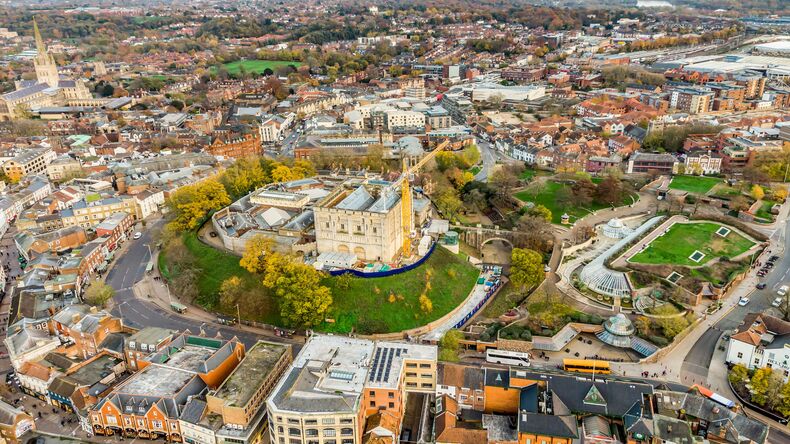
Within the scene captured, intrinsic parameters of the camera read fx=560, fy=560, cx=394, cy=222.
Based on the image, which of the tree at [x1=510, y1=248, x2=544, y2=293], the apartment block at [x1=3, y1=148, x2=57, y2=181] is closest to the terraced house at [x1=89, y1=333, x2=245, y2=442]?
the tree at [x1=510, y1=248, x2=544, y2=293]

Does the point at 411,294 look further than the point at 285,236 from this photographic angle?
No

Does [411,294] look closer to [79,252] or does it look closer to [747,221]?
[79,252]

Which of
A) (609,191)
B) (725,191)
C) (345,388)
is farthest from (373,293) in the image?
(725,191)

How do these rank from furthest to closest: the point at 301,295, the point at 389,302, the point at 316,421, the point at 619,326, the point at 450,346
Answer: the point at 389,302 < the point at 301,295 < the point at 619,326 < the point at 450,346 < the point at 316,421

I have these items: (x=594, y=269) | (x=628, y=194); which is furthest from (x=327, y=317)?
(x=628, y=194)

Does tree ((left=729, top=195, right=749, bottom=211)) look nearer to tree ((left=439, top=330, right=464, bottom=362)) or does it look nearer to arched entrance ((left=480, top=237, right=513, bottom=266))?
arched entrance ((left=480, top=237, right=513, bottom=266))

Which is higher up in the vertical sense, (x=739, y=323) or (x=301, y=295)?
(x=301, y=295)

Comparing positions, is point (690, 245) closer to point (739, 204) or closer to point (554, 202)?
point (739, 204)
